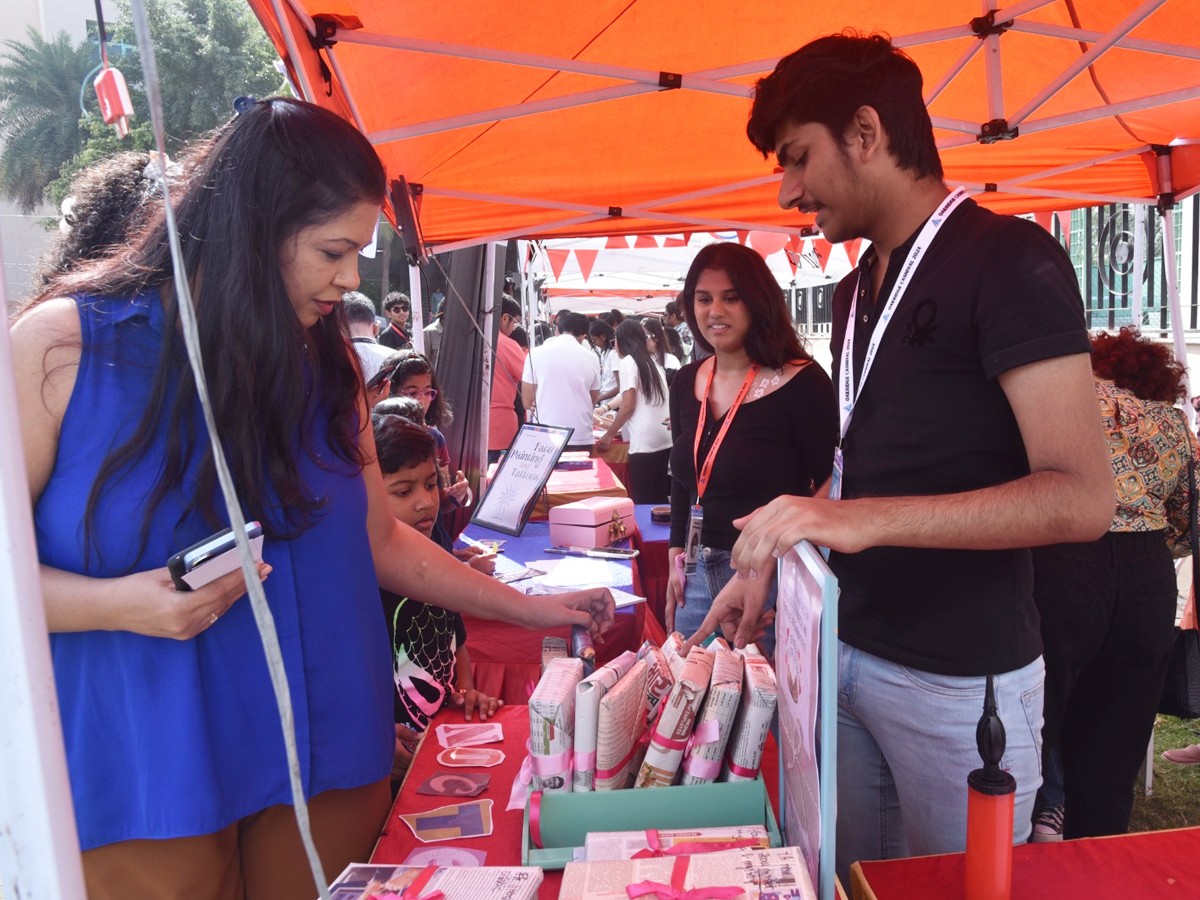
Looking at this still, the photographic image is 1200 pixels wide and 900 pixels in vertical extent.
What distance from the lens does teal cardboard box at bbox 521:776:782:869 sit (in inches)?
45.1

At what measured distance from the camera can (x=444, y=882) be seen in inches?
37.0

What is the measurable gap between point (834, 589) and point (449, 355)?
4645 millimetres

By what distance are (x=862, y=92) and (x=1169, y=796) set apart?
10.6 ft

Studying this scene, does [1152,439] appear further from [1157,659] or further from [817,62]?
[817,62]

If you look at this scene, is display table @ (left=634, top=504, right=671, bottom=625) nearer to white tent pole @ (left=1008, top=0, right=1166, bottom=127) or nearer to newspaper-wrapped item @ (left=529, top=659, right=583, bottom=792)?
white tent pole @ (left=1008, top=0, right=1166, bottom=127)

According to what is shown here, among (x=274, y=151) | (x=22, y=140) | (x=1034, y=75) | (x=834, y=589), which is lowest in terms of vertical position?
(x=834, y=589)

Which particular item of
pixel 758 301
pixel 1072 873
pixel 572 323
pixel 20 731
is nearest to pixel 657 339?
pixel 572 323

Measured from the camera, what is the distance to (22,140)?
1973 centimetres

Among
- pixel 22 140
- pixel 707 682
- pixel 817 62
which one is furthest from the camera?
pixel 22 140

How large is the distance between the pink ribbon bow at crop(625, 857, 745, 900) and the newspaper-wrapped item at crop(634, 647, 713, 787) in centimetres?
30

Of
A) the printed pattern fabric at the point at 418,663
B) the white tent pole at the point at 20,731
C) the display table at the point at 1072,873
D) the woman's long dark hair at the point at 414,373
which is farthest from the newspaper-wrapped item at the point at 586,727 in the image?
the woman's long dark hair at the point at 414,373

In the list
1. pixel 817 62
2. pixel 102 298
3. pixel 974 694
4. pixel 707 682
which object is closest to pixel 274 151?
pixel 102 298

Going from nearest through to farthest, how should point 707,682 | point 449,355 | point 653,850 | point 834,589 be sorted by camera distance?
1. point 834,589
2. point 653,850
3. point 707,682
4. point 449,355

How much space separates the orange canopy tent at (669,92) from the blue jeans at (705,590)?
1.56 m
